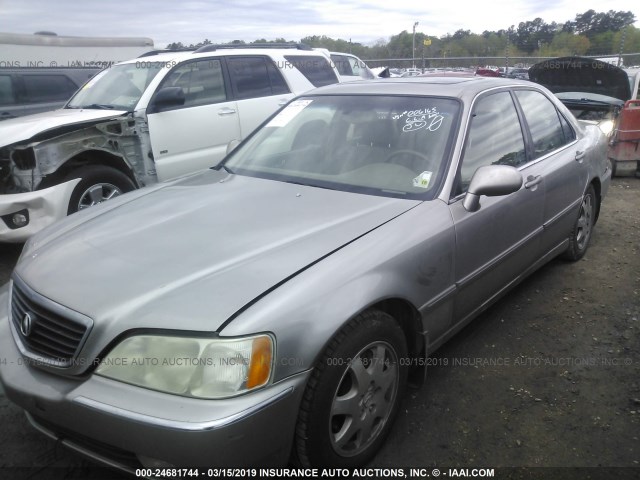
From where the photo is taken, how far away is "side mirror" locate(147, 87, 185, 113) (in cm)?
531

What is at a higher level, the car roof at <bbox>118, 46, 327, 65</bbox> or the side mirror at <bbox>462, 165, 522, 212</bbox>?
the car roof at <bbox>118, 46, 327, 65</bbox>

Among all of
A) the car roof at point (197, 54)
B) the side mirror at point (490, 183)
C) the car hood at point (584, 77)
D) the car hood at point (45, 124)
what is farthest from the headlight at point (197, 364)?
the car hood at point (584, 77)

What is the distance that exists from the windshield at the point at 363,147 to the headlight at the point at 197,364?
126 centimetres

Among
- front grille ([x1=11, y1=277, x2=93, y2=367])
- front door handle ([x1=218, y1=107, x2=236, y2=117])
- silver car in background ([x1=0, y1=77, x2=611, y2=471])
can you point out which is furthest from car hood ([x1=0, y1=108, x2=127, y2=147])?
front grille ([x1=11, y1=277, x2=93, y2=367])

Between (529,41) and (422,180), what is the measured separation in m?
20.7

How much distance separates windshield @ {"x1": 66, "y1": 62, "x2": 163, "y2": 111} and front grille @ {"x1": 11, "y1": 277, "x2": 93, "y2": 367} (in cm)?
370

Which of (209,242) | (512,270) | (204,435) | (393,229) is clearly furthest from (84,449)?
(512,270)

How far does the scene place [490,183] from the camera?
8.50 ft

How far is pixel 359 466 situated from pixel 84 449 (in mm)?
1125

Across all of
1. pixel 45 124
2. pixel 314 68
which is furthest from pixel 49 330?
pixel 314 68

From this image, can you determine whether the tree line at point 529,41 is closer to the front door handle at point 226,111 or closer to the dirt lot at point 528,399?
the front door handle at point 226,111

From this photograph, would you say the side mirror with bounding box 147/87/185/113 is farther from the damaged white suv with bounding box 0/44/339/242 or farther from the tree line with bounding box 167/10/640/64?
the tree line with bounding box 167/10/640/64

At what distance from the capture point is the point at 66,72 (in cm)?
866

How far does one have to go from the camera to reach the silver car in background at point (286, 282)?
1.75 m
